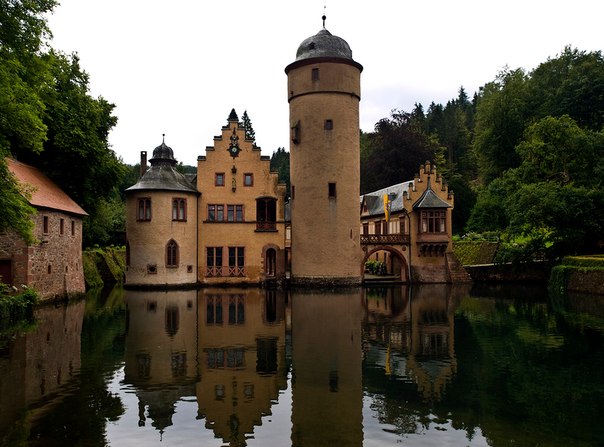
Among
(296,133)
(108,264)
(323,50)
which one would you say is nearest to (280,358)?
(296,133)

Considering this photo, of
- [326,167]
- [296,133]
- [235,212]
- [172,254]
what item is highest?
[296,133]

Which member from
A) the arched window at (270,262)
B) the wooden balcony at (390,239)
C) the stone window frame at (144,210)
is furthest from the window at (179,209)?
the wooden balcony at (390,239)

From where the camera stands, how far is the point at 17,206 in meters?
16.8

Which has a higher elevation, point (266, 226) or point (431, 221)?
point (431, 221)

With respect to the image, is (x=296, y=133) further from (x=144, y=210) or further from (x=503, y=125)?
(x=503, y=125)

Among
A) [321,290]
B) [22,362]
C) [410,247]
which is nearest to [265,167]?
[321,290]

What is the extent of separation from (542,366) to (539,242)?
2871cm

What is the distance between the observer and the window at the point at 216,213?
3822cm

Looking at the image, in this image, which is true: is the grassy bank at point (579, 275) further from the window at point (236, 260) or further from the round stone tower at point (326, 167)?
the window at point (236, 260)

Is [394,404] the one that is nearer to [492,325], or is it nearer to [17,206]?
[492,325]

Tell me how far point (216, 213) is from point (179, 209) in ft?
9.04

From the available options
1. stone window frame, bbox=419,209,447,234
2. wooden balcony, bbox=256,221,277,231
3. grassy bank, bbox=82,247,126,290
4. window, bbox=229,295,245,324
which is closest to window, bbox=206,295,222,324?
window, bbox=229,295,245,324

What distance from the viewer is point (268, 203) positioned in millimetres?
38812

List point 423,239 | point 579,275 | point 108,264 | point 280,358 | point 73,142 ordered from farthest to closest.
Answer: point 108,264, point 423,239, point 579,275, point 73,142, point 280,358
